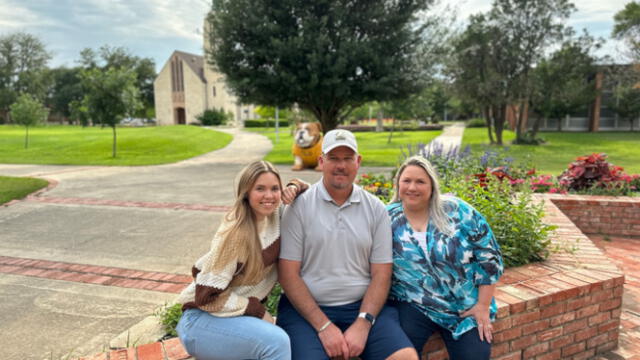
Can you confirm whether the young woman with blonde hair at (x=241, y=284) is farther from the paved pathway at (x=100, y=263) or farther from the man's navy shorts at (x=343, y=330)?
the paved pathway at (x=100, y=263)

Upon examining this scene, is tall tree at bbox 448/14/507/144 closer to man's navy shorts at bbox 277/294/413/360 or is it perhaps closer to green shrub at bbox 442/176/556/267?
green shrub at bbox 442/176/556/267

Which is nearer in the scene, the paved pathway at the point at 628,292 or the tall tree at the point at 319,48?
the paved pathway at the point at 628,292

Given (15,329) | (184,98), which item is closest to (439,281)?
(15,329)

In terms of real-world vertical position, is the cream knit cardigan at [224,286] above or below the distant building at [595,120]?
below

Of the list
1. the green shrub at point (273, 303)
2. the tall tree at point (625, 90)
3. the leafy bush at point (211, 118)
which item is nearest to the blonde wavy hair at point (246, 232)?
the green shrub at point (273, 303)

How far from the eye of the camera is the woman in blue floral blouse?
2.28m

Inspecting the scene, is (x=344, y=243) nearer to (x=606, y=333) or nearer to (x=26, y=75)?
(x=606, y=333)

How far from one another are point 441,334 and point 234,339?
1.17 m

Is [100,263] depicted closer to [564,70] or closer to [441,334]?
[441,334]

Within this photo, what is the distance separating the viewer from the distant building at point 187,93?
55625 millimetres

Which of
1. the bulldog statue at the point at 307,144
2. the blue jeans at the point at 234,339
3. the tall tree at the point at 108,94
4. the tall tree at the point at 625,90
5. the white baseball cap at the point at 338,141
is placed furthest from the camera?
the tall tree at the point at 625,90

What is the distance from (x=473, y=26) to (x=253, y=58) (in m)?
14.1

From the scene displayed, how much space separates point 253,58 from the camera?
14.3m

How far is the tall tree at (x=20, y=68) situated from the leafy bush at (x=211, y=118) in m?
26.3
